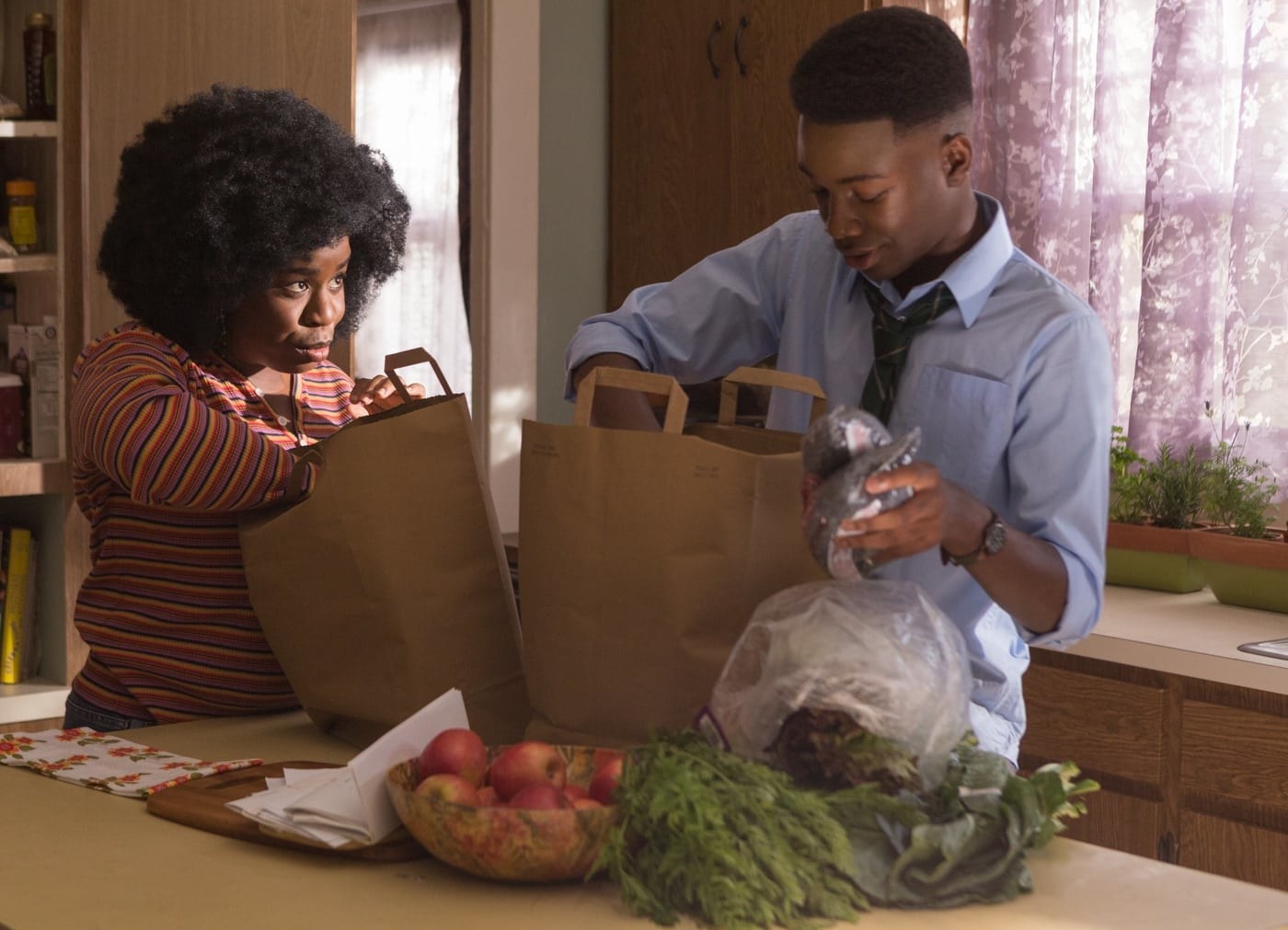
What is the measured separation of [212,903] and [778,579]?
0.53 meters

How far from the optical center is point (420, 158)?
4953 millimetres

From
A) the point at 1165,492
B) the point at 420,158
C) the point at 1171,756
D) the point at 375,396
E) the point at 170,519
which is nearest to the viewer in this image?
the point at 170,519

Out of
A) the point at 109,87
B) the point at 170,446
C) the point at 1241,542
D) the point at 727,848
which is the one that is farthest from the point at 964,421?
the point at 109,87

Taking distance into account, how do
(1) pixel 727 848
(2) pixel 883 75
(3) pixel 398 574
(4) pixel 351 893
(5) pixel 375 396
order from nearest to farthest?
(1) pixel 727 848
(4) pixel 351 893
(2) pixel 883 75
(3) pixel 398 574
(5) pixel 375 396

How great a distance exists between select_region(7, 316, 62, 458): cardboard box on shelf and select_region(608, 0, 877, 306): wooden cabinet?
1346mm

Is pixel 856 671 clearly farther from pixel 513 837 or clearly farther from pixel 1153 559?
pixel 1153 559

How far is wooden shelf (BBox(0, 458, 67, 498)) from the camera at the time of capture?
278 centimetres

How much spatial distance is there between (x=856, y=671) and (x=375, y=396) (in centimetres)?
87

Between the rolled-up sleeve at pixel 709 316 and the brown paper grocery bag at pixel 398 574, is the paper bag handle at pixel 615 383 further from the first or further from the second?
Result: the rolled-up sleeve at pixel 709 316

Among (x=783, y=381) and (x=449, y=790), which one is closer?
(x=449, y=790)

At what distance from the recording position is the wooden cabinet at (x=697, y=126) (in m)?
3.16

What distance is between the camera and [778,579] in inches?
49.1

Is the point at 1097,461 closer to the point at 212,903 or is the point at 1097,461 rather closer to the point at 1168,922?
the point at 1168,922

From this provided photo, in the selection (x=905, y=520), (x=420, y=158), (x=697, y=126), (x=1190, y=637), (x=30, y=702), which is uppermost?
(x=420, y=158)
